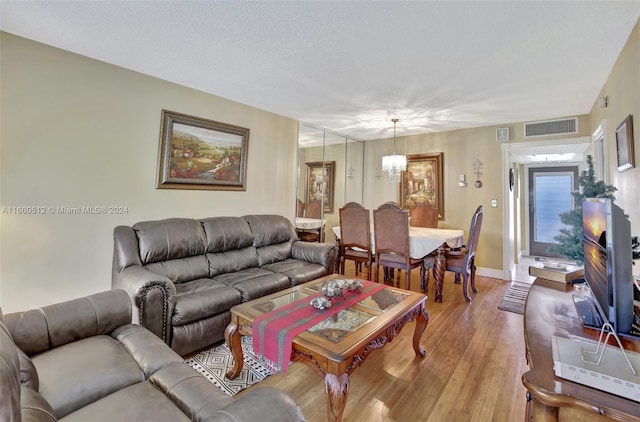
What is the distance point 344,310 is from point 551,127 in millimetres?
4339

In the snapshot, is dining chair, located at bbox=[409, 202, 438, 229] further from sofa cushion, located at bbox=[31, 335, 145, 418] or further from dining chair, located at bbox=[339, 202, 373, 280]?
sofa cushion, located at bbox=[31, 335, 145, 418]

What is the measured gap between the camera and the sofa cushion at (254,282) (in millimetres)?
2482

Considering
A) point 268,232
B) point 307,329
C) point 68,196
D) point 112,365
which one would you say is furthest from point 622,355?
point 68,196

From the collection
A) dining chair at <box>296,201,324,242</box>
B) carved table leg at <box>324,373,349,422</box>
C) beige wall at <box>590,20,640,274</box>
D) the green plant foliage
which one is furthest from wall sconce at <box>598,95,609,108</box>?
dining chair at <box>296,201,324,242</box>

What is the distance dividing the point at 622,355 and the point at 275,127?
4.09m

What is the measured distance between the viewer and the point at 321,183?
5.14 metres

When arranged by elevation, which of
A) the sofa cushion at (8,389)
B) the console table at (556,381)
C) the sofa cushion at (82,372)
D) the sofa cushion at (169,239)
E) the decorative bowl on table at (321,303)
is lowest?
the sofa cushion at (82,372)

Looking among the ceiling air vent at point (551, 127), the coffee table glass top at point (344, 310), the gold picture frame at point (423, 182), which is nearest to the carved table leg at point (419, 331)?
the coffee table glass top at point (344, 310)

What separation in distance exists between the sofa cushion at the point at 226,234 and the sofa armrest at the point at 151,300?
35.2 inches

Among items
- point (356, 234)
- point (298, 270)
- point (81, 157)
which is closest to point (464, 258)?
point (356, 234)

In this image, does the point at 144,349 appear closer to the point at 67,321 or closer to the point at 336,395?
the point at 67,321

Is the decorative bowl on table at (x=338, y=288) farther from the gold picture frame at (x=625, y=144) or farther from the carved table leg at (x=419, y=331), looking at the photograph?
the gold picture frame at (x=625, y=144)

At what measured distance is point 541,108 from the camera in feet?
12.1

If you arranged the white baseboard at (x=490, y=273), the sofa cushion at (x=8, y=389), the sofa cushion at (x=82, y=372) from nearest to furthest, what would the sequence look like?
the sofa cushion at (x=8, y=389)
the sofa cushion at (x=82, y=372)
the white baseboard at (x=490, y=273)
